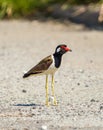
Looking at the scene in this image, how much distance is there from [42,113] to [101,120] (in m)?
0.88

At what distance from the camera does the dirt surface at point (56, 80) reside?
8.57 meters

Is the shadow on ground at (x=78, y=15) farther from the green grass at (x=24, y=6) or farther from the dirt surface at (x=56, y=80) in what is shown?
the dirt surface at (x=56, y=80)

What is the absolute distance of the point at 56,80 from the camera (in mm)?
11898

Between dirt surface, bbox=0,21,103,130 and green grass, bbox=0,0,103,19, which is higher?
green grass, bbox=0,0,103,19

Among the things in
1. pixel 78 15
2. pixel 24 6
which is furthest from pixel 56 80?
pixel 24 6

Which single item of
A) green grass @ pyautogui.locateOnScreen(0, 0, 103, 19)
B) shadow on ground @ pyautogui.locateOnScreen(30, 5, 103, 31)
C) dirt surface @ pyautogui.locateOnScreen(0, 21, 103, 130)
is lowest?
dirt surface @ pyautogui.locateOnScreen(0, 21, 103, 130)

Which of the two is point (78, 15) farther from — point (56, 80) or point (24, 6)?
point (56, 80)

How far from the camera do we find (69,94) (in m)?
10.6

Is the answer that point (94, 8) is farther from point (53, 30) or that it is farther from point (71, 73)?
point (71, 73)

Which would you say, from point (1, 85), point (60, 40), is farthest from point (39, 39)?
point (1, 85)

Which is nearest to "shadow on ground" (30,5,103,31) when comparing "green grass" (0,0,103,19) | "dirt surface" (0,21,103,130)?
"green grass" (0,0,103,19)

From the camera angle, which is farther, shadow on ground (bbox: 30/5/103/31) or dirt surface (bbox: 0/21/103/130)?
shadow on ground (bbox: 30/5/103/31)

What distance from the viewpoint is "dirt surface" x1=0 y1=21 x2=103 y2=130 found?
28.1ft

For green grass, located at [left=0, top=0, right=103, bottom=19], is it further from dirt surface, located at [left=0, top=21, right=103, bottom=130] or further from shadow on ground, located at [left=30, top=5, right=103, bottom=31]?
dirt surface, located at [left=0, top=21, right=103, bottom=130]
